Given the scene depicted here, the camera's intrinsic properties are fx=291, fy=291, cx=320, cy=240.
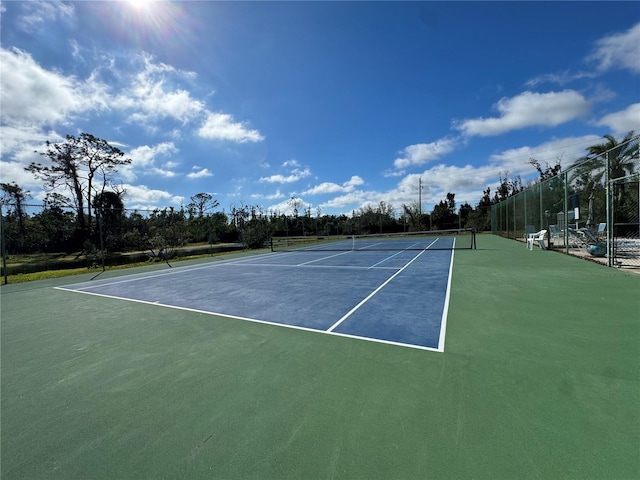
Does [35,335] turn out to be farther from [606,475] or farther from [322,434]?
[606,475]

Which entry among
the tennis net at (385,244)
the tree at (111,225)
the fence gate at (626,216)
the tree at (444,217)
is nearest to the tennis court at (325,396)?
the fence gate at (626,216)

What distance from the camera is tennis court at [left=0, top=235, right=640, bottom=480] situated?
65.1 inches

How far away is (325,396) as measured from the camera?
90.0 inches

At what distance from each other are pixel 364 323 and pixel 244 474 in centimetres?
259

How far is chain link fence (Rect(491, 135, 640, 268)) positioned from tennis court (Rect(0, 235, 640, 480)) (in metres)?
4.44

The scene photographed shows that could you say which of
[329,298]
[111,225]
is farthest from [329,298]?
[111,225]

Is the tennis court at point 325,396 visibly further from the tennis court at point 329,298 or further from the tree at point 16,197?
the tree at point 16,197

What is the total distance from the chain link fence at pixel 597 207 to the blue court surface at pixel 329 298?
4.64 meters

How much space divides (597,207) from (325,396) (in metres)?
13.7

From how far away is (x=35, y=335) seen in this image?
13.8ft

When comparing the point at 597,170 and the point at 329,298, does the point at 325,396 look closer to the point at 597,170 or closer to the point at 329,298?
the point at 329,298

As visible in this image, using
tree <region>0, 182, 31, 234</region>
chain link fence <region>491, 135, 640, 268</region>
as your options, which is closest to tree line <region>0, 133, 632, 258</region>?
tree <region>0, 182, 31, 234</region>

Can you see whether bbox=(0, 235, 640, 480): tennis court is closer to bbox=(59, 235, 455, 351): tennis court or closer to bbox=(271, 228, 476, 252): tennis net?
bbox=(59, 235, 455, 351): tennis court

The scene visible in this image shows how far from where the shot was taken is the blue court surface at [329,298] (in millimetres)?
3785
